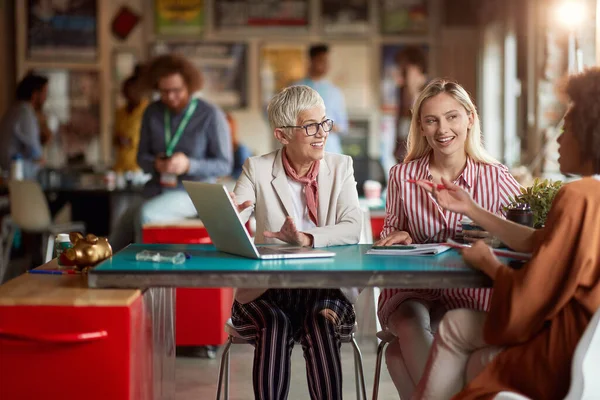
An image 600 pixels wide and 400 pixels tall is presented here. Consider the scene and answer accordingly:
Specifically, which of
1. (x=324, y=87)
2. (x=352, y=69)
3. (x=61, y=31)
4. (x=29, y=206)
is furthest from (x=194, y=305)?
(x=61, y=31)

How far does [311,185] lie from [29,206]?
4344 millimetres

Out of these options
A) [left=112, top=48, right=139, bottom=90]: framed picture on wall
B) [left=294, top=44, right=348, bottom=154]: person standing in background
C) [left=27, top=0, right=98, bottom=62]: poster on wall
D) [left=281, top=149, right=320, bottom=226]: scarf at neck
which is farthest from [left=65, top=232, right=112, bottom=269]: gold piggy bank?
[left=27, top=0, right=98, bottom=62]: poster on wall

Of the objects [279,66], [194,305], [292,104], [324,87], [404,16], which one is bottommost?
[194,305]

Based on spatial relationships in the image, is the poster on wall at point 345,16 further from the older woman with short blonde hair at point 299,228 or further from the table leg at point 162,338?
the table leg at point 162,338

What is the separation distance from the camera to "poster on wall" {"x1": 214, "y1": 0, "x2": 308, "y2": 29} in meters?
11.6

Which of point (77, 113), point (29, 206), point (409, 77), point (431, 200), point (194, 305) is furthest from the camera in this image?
point (77, 113)

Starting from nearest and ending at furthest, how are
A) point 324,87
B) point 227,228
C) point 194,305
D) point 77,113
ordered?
1. point 227,228
2. point 194,305
3. point 324,87
4. point 77,113

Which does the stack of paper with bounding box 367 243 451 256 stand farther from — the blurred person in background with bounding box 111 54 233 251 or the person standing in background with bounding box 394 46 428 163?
the person standing in background with bounding box 394 46 428 163

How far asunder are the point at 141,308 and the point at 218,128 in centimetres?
304

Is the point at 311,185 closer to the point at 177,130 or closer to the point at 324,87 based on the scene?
the point at 177,130

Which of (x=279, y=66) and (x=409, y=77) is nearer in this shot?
(x=409, y=77)

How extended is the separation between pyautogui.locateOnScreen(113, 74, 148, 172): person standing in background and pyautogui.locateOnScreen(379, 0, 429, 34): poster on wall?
3825 mm

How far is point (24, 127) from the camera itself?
8312 mm

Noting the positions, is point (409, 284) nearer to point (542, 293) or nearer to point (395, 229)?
point (542, 293)
